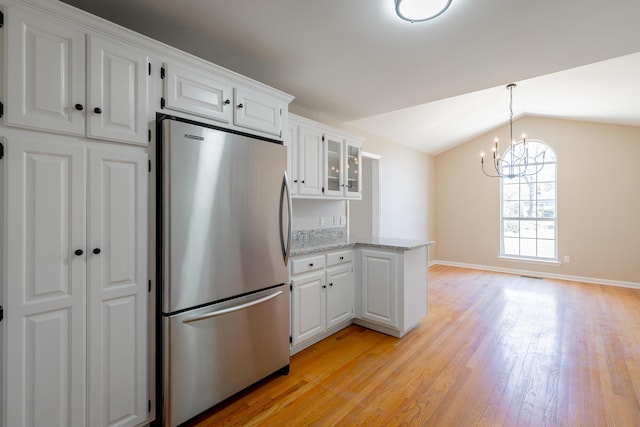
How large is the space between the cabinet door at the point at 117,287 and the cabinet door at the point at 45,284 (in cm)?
5

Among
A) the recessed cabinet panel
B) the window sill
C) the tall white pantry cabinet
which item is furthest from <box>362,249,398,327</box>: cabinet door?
the window sill

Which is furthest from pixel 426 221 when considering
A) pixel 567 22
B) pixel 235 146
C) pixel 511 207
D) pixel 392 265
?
pixel 235 146

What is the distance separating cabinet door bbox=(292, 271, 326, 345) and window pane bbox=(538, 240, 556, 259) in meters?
5.11

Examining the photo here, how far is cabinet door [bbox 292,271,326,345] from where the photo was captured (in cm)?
252

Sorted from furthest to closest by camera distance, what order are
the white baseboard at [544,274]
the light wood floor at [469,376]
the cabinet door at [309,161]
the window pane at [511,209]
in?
the window pane at [511,209] → the white baseboard at [544,274] → the cabinet door at [309,161] → the light wood floor at [469,376]

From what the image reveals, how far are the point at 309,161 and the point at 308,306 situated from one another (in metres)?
1.37

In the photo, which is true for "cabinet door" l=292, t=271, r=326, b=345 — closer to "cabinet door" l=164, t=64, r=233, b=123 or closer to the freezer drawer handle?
the freezer drawer handle

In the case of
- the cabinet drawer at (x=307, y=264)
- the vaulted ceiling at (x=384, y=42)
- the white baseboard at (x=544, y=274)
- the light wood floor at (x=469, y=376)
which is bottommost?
the light wood floor at (x=469, y=376)

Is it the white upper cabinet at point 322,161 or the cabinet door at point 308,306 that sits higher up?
the white upper cabinet at point 322,161

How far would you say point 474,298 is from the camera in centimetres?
425

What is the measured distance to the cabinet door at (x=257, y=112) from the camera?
204 cm

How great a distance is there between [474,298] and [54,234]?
4627 millimetres

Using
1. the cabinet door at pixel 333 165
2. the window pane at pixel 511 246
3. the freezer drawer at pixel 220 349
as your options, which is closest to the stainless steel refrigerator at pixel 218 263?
the freezer drawer at pixel 220 349

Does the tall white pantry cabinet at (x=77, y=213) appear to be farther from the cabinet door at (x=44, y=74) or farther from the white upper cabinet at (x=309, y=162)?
the white upper cabinet at (x=309, y=162)
